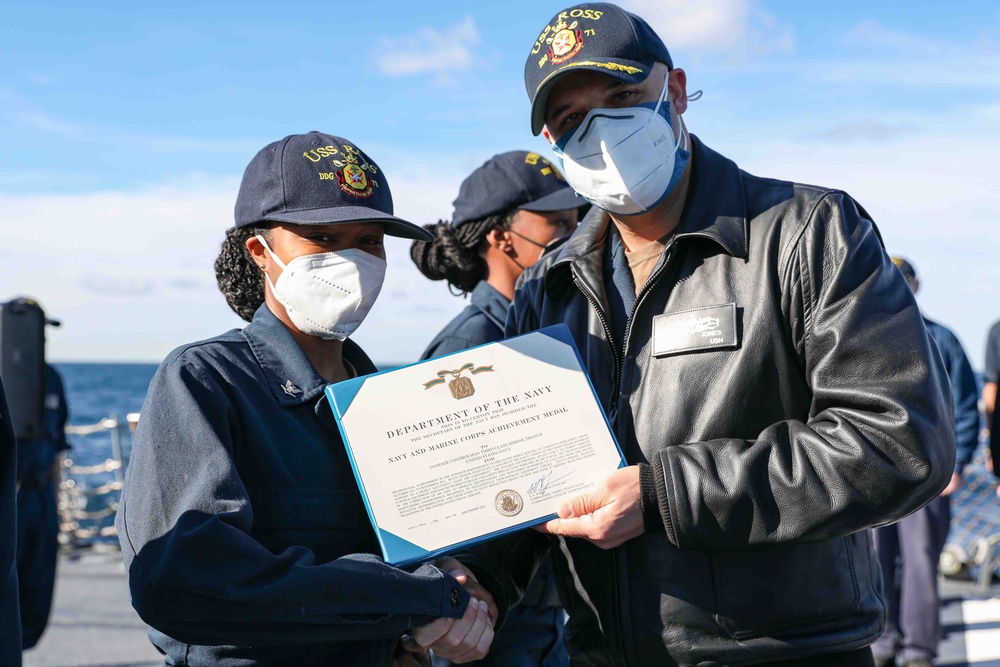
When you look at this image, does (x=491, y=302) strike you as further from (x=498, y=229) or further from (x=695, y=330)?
(x=695, y=330)

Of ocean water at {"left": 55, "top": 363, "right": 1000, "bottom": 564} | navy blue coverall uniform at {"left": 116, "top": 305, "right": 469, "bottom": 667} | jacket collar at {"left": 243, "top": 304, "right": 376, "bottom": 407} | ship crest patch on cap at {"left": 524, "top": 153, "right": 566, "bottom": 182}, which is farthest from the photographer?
ocean water at {"left": 55, "top": 363, "right": 1000, "bottom": 564}

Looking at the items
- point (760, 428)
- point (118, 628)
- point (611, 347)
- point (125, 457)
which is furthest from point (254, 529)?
point (125, 457)

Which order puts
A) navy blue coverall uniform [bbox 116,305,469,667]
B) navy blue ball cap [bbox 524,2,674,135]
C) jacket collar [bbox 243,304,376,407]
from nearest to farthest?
1. navy blue coverall uniform [bbox 116,305,469,667]
2. jacket collar [bbox 243,304,376,407]
3. navy blue ball cap [bbox 524,2,674,135]

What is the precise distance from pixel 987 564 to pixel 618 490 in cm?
717

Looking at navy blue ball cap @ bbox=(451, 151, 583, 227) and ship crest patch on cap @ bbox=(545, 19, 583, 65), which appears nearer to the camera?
ship crest patch on cap @ bbox=(545, 19, 583, 65)

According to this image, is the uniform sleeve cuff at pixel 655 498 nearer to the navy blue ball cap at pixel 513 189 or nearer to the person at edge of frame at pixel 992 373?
the navy blue ball cap at pixel 513 189

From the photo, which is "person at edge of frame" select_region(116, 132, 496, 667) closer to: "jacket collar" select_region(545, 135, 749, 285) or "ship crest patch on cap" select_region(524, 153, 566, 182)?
"jacket collar" select_region(545, 135, 749, 285)

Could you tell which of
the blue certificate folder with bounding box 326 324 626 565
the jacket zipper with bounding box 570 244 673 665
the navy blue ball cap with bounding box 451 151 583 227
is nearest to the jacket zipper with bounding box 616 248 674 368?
the jacket zipper with bounding box 570 244 673 665

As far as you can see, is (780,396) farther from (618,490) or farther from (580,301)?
(580,301)

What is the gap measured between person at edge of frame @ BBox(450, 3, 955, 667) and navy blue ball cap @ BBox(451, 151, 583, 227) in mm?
1452

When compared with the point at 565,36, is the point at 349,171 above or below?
below

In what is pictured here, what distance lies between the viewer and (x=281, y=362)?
235cm

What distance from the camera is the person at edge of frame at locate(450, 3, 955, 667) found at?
6.81 ft

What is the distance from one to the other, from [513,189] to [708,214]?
5.85 ft
